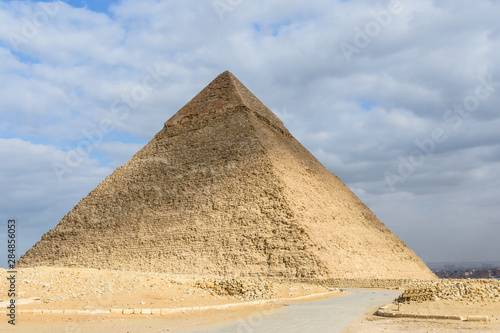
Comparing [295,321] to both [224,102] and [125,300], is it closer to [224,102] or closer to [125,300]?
[125,300]

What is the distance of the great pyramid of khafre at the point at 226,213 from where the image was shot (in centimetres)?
3139

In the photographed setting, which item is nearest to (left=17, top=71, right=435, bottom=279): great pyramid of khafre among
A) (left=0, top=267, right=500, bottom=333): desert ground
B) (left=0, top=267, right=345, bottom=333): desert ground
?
(left=0, top=267, right=345, bottom=333): desert ground

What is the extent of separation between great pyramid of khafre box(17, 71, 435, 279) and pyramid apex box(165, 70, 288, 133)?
0.14m

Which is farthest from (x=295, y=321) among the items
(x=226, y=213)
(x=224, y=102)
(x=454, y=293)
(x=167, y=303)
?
(x=224, y=102)

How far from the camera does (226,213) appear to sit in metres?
35.1

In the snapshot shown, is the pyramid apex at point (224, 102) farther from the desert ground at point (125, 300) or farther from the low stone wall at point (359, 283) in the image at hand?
the desert ground at point (125, 300)

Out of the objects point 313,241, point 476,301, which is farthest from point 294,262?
point 476,301

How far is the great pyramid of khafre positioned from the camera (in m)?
31.4

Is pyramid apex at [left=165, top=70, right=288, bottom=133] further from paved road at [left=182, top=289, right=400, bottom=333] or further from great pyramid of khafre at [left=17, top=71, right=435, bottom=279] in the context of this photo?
paved road at [left=182, top=289, right=400, bottom=333]

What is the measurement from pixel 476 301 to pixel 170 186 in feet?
101

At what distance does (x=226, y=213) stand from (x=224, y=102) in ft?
51.5

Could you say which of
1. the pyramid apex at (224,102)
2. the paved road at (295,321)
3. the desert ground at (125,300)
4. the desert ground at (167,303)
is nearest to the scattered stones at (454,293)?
the desert ground at (167,303)

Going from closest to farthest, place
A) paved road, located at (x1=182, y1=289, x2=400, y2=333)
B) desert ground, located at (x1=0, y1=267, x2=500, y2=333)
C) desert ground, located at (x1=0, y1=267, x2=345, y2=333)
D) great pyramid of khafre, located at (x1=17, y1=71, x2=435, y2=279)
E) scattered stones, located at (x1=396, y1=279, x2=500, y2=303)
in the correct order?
1. paved road, located at (x1=182, y1=289, x2=400, y2=333)
2. desert ground, located at (x1=0, y1=267, x2=500, y2=333)
3. desert ground, located at (x1=0, y1=267, x2=345, y2=333)
4. scattered stones, located at (x1=396, y1=279, x2=500, y2=303)
5. great pyramid of khafre, located at (x1=17, y1=71, x2=435, y2=279)

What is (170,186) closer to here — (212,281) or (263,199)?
(263,199)
